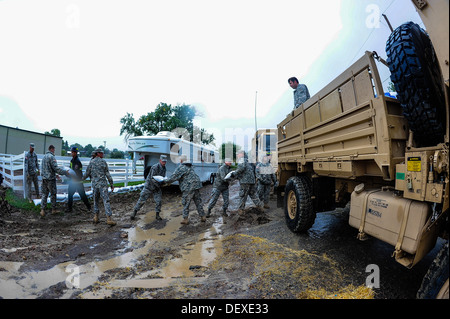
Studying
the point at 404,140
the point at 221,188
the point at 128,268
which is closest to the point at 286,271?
the point at 404,140

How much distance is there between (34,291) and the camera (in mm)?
2711

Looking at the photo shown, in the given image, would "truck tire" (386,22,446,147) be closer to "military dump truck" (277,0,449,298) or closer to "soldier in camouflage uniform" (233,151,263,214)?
"military dump truck" (277,0,449,298)

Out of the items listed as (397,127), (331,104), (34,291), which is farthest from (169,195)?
(397,127)

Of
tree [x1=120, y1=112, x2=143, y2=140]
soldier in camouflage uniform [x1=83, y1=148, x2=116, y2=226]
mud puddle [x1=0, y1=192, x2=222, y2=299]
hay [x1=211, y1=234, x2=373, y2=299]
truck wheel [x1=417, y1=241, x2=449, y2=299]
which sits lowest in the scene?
mud puddle [x1=0, y1=192, x2=222, y2=299]

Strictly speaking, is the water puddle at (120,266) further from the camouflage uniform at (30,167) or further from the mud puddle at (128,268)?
the camouflage uniform at (30,167)

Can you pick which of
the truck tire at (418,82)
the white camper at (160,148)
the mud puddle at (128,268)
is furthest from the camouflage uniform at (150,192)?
the truck tire at (418,82)

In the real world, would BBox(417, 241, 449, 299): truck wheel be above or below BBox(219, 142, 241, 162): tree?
below

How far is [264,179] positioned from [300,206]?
3353 mm

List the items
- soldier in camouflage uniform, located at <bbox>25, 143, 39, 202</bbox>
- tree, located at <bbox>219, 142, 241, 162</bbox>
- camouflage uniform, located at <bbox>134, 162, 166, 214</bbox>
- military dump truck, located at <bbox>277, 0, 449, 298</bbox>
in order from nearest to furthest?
1. military dump truck, located at <bbox>277, 0, 449, 298</bbox>
2. camouflage uniform, located at <bbox>134, 162, 166, 214</bbox>
3. soldier in camouflage uniform, located at <bbox>25, 143, 39, 202</bbox>
4. tree, located at <bbox>219, 142, 241, 162</bbox>

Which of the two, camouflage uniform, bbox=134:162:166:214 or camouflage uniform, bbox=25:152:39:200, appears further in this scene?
camouflage uniform, bbox=25:152:39:200

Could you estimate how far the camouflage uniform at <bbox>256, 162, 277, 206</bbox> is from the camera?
291 inches

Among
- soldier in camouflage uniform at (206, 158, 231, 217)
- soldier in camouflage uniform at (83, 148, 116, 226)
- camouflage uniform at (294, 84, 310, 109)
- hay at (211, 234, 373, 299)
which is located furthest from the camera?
soldier in camouflage uniform at (206, 158, 231, 217)

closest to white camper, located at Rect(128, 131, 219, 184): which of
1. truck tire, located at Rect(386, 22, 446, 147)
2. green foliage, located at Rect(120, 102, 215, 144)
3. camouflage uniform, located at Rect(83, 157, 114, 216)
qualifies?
camouflage uniform, located at Rect(83, 157, 114, 216)

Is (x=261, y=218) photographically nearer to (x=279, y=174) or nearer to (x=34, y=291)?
(x=279, y=174)
